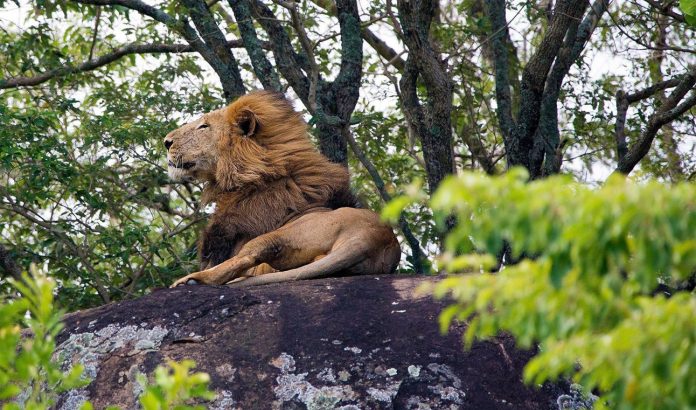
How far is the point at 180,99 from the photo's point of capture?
29.6ft

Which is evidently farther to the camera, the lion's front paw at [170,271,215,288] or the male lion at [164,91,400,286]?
the male lion at [164,91,400,286]

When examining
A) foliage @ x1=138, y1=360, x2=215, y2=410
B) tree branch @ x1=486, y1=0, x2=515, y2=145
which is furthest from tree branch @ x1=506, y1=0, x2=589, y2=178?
foliage @ x1=138, y1=360, x2=215, y2=410

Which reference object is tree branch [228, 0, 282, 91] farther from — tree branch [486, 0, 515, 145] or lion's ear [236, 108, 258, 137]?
tree branch [486, 0, 515, 145]

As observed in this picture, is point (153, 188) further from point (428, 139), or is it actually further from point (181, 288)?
point (181, 288)

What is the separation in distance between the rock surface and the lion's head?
1293mm

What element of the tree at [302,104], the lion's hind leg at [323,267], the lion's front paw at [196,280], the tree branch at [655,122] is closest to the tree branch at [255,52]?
the tree at [302,104]

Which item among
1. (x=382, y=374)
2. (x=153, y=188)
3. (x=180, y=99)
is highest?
(x=180, y=99)

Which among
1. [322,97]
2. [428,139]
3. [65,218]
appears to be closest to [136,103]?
[65,218]

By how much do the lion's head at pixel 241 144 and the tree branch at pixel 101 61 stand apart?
5.54ft

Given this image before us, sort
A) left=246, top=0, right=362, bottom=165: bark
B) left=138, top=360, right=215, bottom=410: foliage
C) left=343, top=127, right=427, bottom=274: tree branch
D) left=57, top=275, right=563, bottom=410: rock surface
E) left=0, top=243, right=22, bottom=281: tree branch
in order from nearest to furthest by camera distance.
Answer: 1. left=138, top=360, right=215, bottom=410: foliage
2. left=57, top=275, right=563, bottom=410: rock surface
3. left=0, top=243, right=22, bottom=281: tree branch
4. left=343, top=127, right=427, bottom=274: tree branch
5. left=246, top=0, right=362, bottom=165: bark

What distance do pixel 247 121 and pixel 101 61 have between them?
322 cm

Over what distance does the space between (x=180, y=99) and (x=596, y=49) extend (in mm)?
4027

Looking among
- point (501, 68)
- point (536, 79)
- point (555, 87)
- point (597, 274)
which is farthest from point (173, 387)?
point (501, 68)

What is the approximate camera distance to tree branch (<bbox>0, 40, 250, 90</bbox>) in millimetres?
9188
